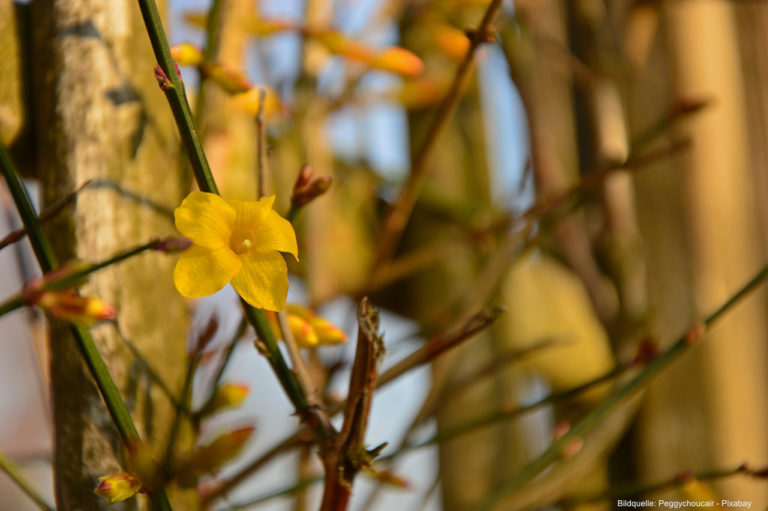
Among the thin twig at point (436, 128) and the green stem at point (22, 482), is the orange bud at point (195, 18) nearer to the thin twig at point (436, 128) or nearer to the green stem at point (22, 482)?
the thin twig at point (436, 128)

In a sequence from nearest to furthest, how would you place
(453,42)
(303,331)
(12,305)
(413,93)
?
(12,305), (303,331), (453,42), (413,93)

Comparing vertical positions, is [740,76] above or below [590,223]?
above

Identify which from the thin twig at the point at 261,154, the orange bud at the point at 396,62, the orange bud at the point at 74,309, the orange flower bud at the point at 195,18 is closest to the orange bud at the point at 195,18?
the orange flower bud at the point at 195,18

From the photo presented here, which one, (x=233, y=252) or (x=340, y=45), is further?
(x=340, y=45)

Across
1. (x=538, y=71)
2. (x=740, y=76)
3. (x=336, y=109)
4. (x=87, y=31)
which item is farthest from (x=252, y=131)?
(x=740, y=76)

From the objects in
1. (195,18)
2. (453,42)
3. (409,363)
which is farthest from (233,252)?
(453,42)

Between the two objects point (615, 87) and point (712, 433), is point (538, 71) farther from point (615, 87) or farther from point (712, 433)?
point (712, 433)

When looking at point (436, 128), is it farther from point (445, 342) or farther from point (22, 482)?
point (22, 482)
